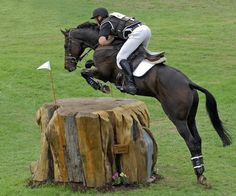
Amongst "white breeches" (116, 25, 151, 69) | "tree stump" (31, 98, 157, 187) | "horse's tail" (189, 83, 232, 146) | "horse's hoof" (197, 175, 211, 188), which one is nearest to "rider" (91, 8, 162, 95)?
"white breeches" (116, 25, 151, 69)

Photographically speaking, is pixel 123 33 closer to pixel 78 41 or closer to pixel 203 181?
pixel 78 41

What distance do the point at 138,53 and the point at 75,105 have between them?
1.25 metres

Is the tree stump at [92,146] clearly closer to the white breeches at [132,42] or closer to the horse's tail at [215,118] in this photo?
the white breeches at [132,42]

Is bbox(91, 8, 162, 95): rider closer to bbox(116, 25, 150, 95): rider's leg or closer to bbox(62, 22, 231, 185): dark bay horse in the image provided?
bbox(116, 25, 150, 95): rider's leg

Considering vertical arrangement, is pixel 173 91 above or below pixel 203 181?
above

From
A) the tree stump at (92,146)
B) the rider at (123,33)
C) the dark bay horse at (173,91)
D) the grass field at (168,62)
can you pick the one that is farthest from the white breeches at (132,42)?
the grass field at (168,62)

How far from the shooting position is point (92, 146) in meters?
8.08

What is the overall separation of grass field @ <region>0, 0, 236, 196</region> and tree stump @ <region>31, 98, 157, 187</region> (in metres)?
0.28

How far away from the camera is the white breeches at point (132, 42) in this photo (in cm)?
884

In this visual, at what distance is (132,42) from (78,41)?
1.21m

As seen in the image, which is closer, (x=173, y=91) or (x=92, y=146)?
(x=92, y=146)

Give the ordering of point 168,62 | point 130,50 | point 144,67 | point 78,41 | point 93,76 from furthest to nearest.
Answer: point 168,62, point 78,41, point 93,76, point 130,50, point 144,67

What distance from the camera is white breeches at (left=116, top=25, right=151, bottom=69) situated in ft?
29.0

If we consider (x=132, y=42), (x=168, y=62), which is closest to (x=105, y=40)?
(x=132, y=42)
